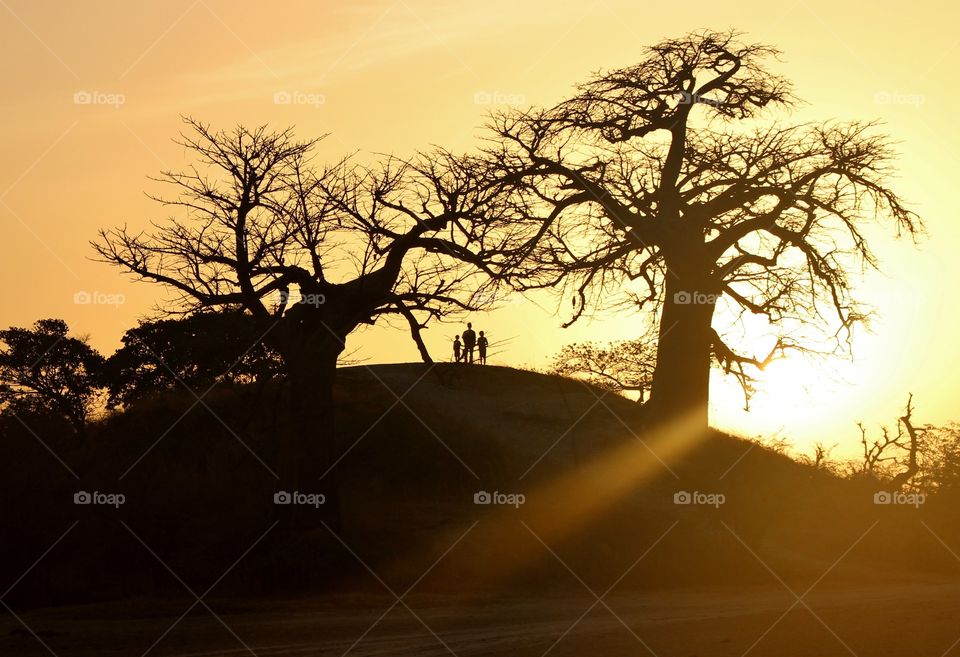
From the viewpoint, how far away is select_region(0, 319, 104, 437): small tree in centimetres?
2448

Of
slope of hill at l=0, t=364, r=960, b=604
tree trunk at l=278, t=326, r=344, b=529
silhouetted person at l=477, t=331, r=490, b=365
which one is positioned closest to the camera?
slope of hill at l=0, t=364, r=960, b=604

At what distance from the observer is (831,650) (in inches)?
480

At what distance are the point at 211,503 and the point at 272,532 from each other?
2.40m

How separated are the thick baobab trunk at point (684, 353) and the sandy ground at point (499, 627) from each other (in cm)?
489

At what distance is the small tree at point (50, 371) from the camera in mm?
24484

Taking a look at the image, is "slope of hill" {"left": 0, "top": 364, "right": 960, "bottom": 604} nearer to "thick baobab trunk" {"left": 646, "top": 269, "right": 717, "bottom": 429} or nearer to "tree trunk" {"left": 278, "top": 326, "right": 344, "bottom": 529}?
"tree trunk" {"left": 278, "top": 326, "right": 344, "bottom": 529}

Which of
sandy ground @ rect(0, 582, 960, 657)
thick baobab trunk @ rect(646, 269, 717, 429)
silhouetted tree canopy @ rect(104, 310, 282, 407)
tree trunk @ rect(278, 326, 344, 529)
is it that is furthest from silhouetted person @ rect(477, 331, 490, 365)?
sandy ground @ rect(0, 582, 960, 657)

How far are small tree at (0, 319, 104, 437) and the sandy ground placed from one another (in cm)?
1042

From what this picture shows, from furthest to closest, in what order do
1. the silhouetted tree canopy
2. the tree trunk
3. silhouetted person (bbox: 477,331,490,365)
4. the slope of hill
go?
silhouetted person (bbox: 477,331,490,365) < the silhouetted tree canopy < the tree trunk < the slope of hill

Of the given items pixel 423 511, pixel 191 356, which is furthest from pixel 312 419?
pixel 191 356

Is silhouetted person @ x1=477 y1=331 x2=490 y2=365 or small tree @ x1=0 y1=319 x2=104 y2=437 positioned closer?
small tree @ x1=0 y1=319 x2=104 y2=437

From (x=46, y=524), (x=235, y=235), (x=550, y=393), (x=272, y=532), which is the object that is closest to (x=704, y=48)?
(x=235, y=235)

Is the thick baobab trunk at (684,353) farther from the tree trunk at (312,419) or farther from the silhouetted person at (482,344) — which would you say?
the silhouetted person at (482,344)

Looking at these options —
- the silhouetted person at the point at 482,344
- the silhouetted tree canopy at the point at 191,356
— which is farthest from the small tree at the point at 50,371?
the silhouetted person at the point at 482,344
